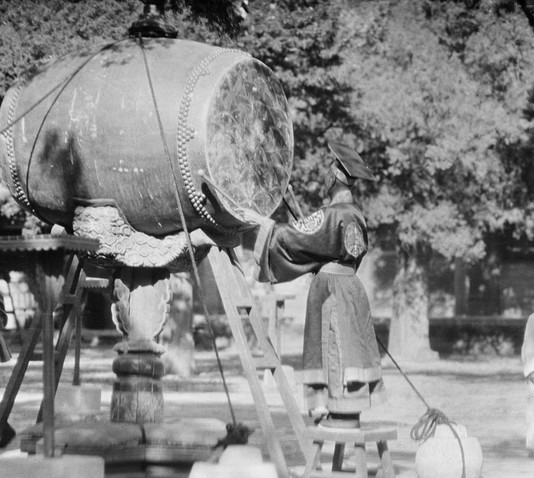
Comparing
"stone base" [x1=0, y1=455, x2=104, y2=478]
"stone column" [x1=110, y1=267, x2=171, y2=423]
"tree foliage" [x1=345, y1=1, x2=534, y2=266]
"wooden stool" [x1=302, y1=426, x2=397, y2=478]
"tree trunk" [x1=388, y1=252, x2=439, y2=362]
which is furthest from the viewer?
"tree trunk" [x1=388, y1=252, x2=439, y2=362]

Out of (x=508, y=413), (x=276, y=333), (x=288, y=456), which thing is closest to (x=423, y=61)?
(x=276, y=333)

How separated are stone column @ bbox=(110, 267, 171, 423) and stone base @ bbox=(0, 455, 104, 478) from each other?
1.43 metres

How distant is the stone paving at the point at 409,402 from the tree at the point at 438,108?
8.30 ft

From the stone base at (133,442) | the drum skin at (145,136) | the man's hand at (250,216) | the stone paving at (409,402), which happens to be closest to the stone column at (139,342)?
the stone base at (133,442)

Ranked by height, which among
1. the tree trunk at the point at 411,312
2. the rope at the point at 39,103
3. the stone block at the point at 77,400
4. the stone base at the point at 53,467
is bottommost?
the tree trunk at the point at 411,312

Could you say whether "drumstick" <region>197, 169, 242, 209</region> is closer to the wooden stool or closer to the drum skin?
the drum skin

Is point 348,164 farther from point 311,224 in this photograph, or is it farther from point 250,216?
point 250,216

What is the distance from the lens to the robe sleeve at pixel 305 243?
297 inches

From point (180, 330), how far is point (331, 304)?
36.7 feet

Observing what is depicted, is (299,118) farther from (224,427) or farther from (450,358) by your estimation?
(224,427)

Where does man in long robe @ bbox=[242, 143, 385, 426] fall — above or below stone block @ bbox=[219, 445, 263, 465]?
above

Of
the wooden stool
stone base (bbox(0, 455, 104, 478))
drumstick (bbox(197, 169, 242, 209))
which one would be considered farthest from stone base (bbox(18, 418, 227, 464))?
drumstick (bbox(197, 169, 242, 209))

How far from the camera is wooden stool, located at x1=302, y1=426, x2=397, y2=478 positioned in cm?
730

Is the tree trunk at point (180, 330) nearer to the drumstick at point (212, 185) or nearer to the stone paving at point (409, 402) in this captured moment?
the stone paving at point (409, 402)
